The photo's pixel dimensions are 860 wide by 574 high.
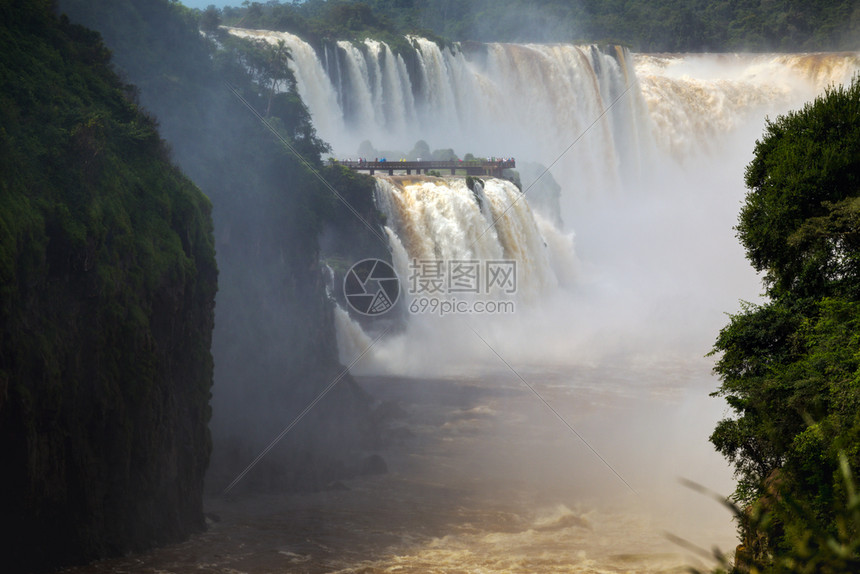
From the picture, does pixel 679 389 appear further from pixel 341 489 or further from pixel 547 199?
pixel 547 199

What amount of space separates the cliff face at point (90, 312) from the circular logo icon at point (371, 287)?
14.7 m

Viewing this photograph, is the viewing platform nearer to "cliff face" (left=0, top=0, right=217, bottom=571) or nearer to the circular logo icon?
the circular logo icon

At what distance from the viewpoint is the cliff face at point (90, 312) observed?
53.0 feet

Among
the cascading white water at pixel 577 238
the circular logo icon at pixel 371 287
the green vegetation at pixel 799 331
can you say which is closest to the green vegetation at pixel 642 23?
the cascading white water at pixel 577 238

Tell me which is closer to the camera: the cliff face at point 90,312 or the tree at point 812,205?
the cliff face at point 90,312

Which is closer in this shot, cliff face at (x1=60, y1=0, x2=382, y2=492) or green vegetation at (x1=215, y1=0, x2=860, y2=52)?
cliff face at (x1=60, y1=0, x2=382, y2=492)

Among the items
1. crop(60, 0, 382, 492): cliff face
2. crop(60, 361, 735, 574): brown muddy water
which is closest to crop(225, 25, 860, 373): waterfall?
crop(60, 0, 382, 492): cliff face

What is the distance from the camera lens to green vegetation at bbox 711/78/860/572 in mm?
13930

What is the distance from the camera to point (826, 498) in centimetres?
1351

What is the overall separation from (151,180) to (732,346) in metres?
12.7

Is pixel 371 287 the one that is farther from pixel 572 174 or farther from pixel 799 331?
pixel 572 174

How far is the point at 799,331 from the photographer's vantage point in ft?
55.1

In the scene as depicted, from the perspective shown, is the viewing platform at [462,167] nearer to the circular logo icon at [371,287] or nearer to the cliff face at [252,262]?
the circular logo icon at [371,287]

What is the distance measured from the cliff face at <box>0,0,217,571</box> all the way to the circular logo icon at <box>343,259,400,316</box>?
14676mm
